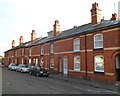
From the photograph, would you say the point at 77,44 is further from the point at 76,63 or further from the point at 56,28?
the point at 56,28

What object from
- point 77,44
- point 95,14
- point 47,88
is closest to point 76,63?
point 77,44

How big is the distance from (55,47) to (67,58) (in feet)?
13.5

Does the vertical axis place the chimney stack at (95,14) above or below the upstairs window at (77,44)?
above

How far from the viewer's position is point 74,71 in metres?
19.2

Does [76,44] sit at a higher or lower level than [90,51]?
higher

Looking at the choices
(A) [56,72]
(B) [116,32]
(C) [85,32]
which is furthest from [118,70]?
(A) [56,72]

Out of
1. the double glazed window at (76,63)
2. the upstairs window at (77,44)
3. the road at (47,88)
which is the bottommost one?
the road at (47,88)

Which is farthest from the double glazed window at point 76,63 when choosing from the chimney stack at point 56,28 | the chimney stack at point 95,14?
the chimney stack at point 56,28

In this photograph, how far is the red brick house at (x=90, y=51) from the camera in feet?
46.9

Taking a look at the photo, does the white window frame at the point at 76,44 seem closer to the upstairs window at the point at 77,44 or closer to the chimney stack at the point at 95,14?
the upstairs window at the point at 77,44

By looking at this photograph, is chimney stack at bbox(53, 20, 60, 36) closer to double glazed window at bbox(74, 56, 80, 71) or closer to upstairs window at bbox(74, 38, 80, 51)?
upstairs window at bbox(74, 38, 80, 51)

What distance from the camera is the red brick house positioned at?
14.3m

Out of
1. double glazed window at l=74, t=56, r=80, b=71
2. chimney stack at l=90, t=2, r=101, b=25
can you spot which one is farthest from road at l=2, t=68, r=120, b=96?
chimney stack at l=90, t=2, r=101, b=25

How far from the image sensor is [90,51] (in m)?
16.9
